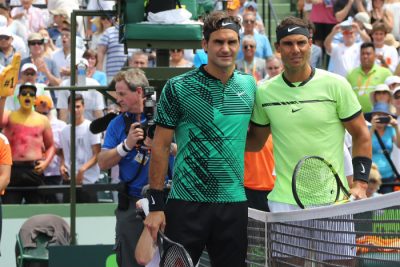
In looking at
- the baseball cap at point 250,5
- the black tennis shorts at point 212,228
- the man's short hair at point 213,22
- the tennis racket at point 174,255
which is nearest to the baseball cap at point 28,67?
the baseball cap at point 250,5

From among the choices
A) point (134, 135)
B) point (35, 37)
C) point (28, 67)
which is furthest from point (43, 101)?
point (134, 135)

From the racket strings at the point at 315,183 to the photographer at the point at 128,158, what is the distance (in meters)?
2.02

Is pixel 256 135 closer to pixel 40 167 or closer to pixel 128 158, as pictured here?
pixel 128 158

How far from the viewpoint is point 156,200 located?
5.83 metres

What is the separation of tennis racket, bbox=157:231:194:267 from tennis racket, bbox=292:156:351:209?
0.79 metres

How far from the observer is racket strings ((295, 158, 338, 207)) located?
19.9ft

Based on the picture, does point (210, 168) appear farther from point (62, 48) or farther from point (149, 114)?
point (62, 48)

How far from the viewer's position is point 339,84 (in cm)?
623

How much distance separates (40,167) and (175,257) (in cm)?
763

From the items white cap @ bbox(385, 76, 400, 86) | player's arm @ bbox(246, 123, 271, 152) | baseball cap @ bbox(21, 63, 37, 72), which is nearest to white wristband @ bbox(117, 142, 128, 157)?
player's arm @ bbox(246, 123, 271, 152)

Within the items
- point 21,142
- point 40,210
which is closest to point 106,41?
point 21,142

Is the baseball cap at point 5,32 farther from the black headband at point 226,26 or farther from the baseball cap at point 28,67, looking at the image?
the black headband at point 226,26

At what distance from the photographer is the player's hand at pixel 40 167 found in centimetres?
1292

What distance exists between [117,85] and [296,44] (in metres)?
2.20
